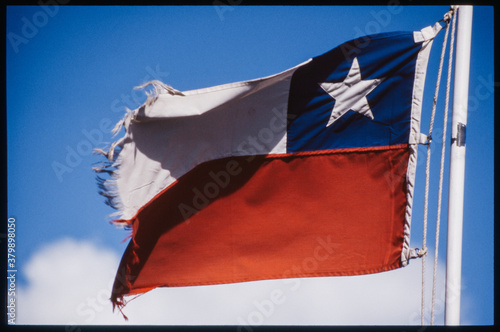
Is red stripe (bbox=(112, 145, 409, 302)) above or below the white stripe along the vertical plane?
below

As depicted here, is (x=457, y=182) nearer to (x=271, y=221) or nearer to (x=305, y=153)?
(x=305, y=153)

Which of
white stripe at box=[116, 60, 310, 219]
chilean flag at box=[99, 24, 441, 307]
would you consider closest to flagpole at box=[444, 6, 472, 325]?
chilean flag at box=[99, 24, 441, 307]

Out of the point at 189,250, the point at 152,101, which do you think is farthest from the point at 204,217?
the point at 152,101

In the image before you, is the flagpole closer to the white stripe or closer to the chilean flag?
the chilean flag

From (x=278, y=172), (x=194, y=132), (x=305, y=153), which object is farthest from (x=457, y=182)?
(x=194, y=132)

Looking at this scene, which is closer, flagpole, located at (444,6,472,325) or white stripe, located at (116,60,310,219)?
flagpole, located at (444,6,472,325)

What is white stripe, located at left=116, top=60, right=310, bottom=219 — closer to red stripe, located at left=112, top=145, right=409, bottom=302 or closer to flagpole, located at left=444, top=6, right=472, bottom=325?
red stripe, located at left=112, top=145, right=409, bottom=302
